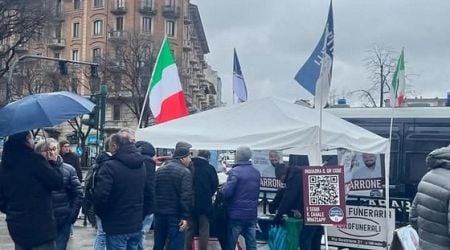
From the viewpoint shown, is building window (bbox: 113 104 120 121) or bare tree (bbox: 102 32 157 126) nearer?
bare tree (bbox: 102 32 157 126)

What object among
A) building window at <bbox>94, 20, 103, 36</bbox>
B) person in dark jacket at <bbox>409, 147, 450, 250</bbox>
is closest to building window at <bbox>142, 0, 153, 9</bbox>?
building window at <bbox>94, 20, 103, 36</bbox>

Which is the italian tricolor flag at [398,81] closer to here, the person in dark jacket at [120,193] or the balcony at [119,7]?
the person in dark jacket at [120,193]

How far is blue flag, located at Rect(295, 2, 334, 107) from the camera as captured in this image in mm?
9211

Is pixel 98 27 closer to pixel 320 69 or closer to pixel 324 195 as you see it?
pixel 320 69

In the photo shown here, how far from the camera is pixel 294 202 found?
9750 mm

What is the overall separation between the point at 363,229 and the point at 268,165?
551cm

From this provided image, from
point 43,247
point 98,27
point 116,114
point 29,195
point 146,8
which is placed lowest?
point 43,247

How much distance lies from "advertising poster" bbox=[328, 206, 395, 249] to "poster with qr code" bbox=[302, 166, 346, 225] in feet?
3.68

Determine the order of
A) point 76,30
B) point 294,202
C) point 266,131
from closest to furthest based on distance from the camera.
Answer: point 266,131 < point 294,202 < point 76,30

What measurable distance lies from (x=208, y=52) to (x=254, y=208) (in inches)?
4047

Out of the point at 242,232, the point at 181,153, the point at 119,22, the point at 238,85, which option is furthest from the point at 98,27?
the point at 181,153

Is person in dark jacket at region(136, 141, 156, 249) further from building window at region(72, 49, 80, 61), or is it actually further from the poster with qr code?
building window at region(72, 49, 80, 61)

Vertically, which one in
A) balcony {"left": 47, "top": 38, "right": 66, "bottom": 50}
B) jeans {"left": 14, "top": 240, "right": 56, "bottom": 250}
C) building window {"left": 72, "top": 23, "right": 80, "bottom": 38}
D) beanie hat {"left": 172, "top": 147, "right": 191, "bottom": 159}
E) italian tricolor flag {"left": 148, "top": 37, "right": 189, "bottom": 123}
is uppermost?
building window {"left": 72, "top": 23, "right": 80, "bottom": 38}

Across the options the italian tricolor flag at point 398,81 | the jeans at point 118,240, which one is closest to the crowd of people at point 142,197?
the jeans at point 118,240
